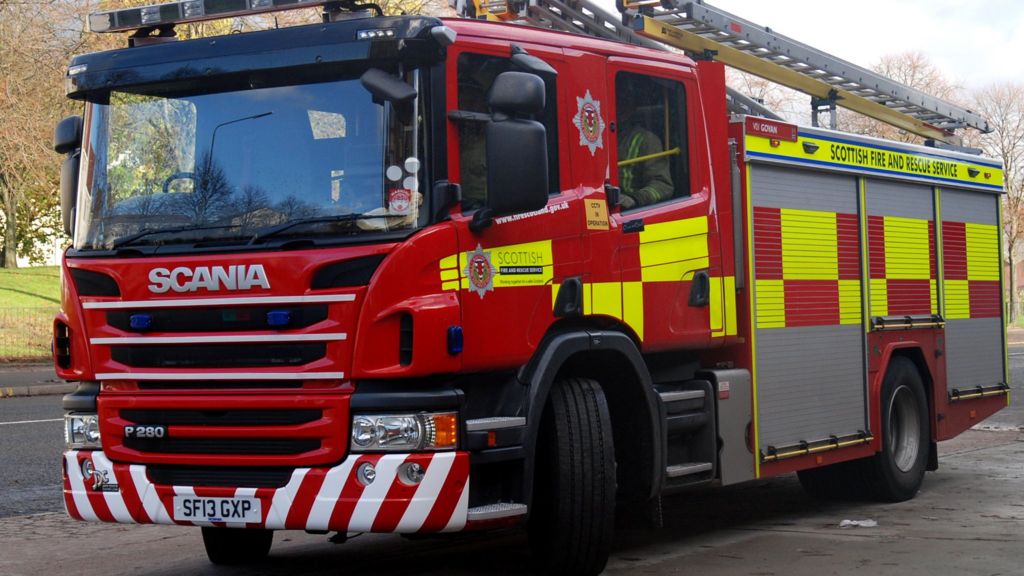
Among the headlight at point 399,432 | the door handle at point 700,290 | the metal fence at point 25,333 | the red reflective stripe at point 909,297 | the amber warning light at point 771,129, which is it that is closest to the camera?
the headlight at point 399,432

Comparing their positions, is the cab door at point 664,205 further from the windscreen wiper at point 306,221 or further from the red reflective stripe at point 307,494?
the red reflective stripe at point 307,494

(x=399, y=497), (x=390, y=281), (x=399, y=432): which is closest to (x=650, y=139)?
(x=390, y=281)

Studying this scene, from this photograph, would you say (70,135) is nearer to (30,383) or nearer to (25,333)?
(30,383)

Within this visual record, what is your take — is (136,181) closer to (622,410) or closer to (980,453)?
(622,410)

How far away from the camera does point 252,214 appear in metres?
6.48

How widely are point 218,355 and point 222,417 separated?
278 mm

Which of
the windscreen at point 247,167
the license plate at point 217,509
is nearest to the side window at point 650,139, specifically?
the windscreen at point 247,167

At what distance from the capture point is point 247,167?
21.5 ft

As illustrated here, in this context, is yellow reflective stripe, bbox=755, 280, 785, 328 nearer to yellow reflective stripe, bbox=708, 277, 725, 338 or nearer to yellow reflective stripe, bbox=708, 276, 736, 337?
yellow reflective stripe, bbox=708, 276, 736, 337

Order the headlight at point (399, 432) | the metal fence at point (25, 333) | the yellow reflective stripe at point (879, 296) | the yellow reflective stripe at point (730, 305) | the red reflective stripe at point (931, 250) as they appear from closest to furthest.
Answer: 1. the headlight at point (399, 432)
2. the yellow reflective stripe at point (730, 305)
3. the yellow reflective stripe at point (879, 296)
4. the red reflective stripe at point (931, 250)
5. the metal fence at point (25, 333)

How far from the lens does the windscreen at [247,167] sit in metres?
6.33

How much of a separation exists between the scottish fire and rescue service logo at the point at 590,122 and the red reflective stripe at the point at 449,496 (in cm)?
184

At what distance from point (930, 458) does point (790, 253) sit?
250 centimetres

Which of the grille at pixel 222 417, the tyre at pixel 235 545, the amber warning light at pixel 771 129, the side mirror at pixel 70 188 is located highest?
the amber warning light at pixel 771 129
